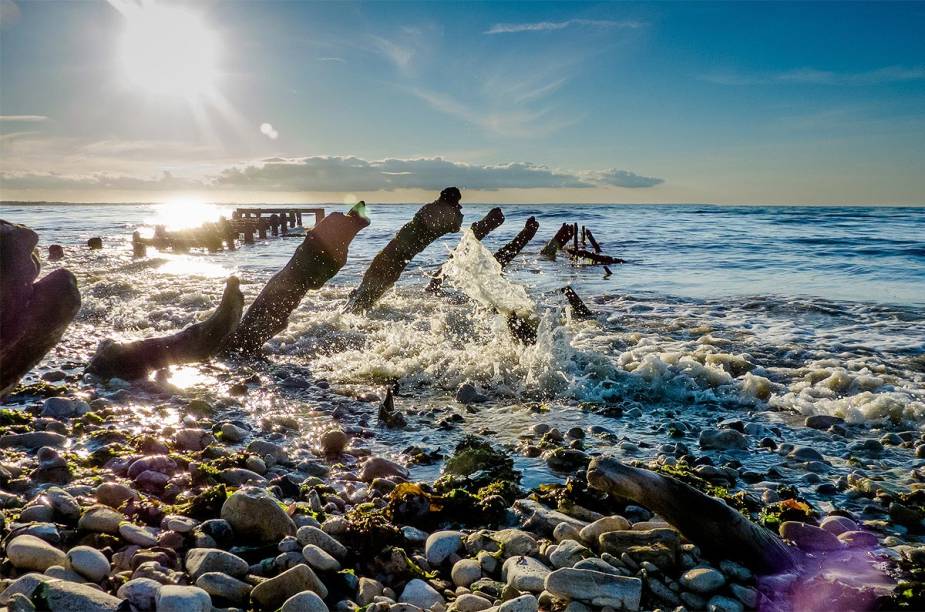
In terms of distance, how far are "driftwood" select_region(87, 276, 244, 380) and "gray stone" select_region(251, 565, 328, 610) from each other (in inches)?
220

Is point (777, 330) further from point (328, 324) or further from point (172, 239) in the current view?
point (172, 239)

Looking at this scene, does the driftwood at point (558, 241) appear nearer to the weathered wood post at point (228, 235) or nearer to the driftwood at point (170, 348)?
the weathered wood post at point (228, 235)

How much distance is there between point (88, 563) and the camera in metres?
2.96

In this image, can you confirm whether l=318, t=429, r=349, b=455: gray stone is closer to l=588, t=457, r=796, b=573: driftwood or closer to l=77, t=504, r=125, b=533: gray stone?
l=77, t=504, r=125, b=533: gray stone

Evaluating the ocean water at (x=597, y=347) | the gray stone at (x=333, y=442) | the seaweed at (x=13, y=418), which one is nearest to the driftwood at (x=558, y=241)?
the ocean water at (x=597, y=347)

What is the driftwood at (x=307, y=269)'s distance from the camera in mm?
9602

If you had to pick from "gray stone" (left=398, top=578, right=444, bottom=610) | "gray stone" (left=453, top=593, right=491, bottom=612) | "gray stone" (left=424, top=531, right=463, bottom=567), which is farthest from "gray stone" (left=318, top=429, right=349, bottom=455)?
"gray stone" (left=453, top=593, right=491, bottom=612)

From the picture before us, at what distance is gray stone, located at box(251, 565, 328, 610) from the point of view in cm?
291

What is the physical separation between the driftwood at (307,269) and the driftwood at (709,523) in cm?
690

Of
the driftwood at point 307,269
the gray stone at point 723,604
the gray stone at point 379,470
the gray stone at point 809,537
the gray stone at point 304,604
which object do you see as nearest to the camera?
the gray stone at point 304,604

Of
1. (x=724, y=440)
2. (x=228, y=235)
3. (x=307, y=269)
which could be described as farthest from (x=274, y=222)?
(x=724, y=440)

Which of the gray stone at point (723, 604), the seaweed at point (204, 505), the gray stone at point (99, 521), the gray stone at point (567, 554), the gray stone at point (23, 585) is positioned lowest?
the gray stone at point (723, 604)

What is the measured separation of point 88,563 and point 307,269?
7159 mm

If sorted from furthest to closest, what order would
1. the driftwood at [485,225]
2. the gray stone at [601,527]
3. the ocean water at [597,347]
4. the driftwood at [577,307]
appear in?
1. the driftwood at [485,225]
2. the driftwood at [577,307]
3. the ocean water at [597,347]
4. the gray stone at [601,527]
